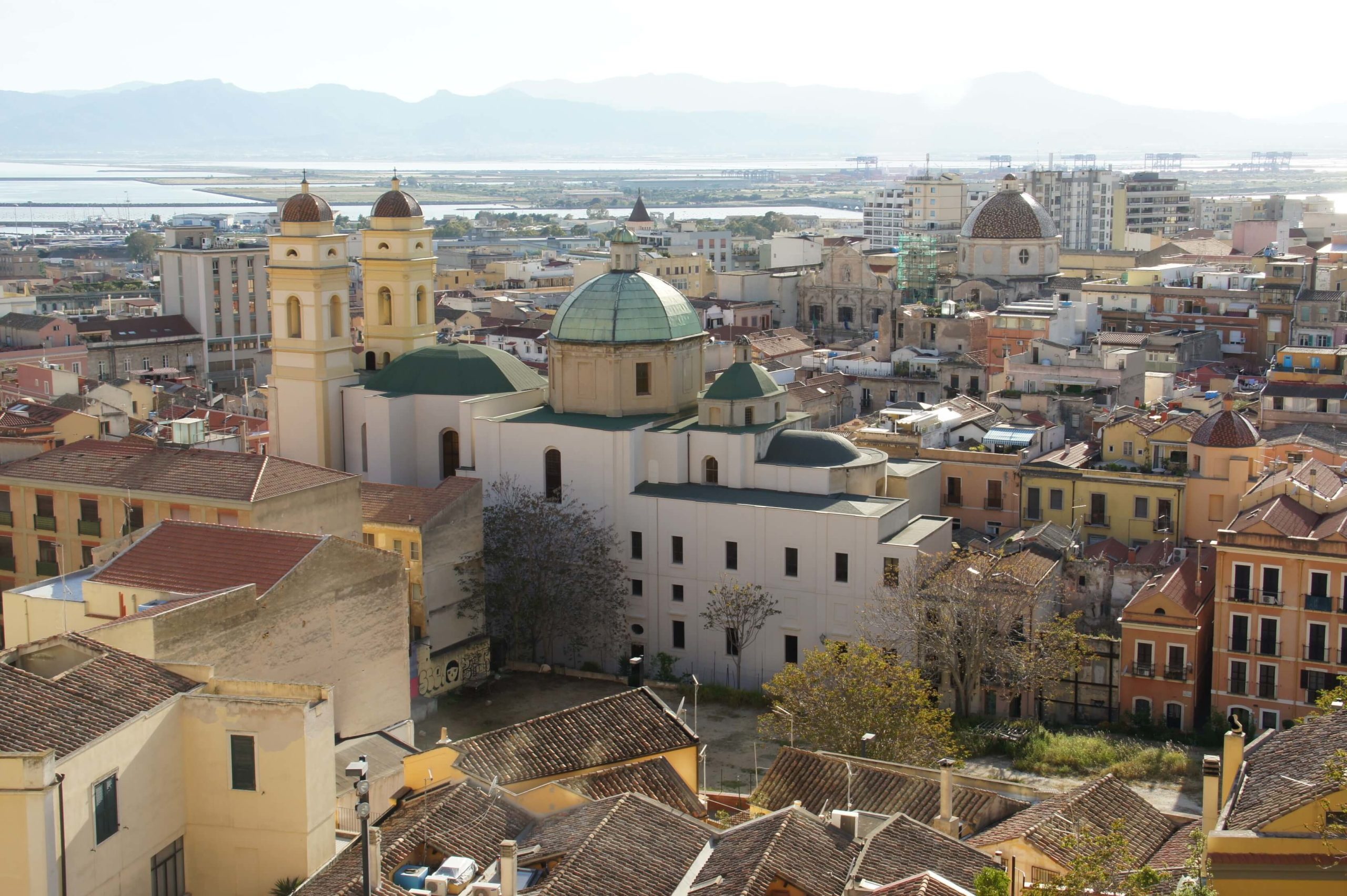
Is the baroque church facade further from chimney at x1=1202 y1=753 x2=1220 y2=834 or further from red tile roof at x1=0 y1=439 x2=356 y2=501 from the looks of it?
chimney at x1=1202 y1=753 x2=1220 y2=834

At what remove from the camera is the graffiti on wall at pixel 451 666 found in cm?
4141

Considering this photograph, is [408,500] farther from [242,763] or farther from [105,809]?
[105,809]

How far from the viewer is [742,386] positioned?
45875 mm

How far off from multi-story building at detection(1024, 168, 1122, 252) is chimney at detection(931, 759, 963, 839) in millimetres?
138930

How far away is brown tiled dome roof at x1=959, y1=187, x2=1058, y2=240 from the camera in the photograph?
92625 mm

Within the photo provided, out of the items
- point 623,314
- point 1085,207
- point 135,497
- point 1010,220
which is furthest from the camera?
point 1085,207

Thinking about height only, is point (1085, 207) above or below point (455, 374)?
above

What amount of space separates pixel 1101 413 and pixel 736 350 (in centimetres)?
1311

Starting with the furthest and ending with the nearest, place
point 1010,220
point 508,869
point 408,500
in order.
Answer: point 1010,220 < point 408,500 < point 508,869

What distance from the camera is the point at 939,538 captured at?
4319 centimetres

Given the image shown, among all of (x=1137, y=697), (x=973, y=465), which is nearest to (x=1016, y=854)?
(x=1137, y=697)

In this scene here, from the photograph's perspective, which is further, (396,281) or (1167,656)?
(396,281)

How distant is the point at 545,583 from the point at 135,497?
1021 centimetres

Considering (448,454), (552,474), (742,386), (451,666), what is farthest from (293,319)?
(742,386)
